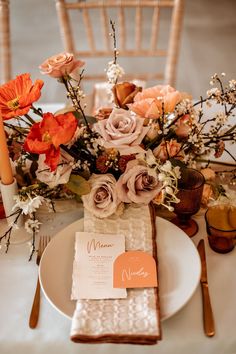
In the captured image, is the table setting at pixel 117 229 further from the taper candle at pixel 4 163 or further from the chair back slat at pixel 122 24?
the chair back slat at pixel 122 24

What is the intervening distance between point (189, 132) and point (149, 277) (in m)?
0.33

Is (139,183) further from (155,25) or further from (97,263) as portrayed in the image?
(155,25)

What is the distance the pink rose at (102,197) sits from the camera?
986mm

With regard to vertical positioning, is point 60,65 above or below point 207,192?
above

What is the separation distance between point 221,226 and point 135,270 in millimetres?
248

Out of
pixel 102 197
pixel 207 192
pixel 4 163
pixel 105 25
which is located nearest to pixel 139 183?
pixel 102 197

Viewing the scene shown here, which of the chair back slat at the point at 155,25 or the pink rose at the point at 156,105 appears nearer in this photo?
the pink rose at the point at 156,105

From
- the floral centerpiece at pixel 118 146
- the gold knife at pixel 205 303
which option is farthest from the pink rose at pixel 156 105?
the gold knife at pixel 205 303

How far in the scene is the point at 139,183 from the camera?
3.16 feet

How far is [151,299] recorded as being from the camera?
2.79 feet

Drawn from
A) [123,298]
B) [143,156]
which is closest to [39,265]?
[123,298]

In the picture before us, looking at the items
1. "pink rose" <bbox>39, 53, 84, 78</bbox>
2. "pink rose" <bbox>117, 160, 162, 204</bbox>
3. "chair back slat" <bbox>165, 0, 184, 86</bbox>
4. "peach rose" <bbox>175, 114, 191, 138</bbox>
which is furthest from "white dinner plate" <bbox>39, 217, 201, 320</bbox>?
"chair back slat" <bbox>165, 0, 184, 86</bbox>

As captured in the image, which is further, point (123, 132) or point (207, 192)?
point (207, 192)

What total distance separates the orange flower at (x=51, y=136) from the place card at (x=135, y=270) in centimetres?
25
